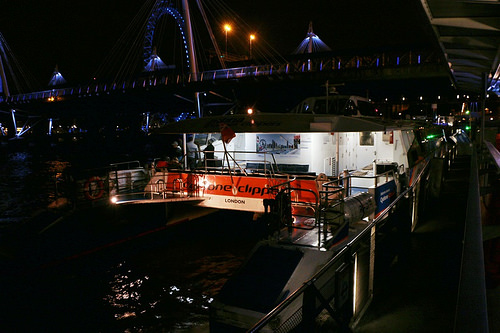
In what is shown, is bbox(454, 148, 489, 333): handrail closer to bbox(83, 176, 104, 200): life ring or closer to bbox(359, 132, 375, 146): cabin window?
bbox(359, 132, 375, 146): cabin window

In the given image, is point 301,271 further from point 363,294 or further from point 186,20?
point 186,20

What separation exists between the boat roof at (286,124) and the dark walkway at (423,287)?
306 centimetres

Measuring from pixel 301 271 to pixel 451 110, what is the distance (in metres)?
132

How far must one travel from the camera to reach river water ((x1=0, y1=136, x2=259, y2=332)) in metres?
8.61

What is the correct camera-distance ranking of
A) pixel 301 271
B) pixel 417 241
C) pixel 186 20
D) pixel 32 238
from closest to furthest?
pixel 301 271 < pixel 417 241 < pixel 32 238 < pixel 186 20

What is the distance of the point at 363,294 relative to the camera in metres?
5.68

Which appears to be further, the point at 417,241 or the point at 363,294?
the point at 417,241

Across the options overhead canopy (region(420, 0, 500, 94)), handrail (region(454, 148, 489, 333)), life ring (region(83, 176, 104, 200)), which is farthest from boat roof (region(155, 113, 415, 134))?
handrail (region(454, 148, 489, 333))

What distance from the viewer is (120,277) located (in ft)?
36.0

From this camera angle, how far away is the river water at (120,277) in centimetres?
861

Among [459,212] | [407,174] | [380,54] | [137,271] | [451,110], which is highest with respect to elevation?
[380,54]

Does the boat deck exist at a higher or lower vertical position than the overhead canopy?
lower

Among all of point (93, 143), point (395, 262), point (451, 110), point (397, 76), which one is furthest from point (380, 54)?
point (395, 262)

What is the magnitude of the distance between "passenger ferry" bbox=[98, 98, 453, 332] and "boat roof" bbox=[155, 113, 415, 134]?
0.03 m
